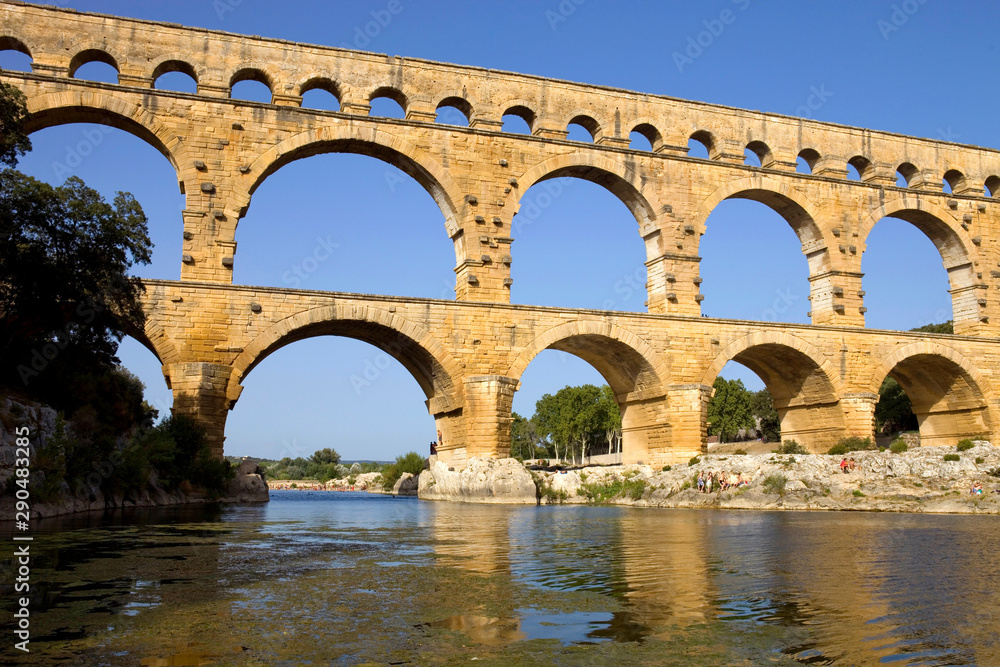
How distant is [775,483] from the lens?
19.5 meters

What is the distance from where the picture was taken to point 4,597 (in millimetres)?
5453

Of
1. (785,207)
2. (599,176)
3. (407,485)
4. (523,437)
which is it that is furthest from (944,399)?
(523,437)

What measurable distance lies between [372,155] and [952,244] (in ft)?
64.7

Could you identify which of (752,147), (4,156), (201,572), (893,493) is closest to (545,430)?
(752,147)

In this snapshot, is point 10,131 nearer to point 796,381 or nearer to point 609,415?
point 796,381

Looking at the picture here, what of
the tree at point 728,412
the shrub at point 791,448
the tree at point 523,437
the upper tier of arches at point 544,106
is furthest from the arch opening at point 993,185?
the tree at point 523,437

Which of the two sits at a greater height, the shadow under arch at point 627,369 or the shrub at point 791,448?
the shadow under arch at point 627,369

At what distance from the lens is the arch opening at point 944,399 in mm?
26516

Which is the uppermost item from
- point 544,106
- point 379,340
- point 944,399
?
point 544,106

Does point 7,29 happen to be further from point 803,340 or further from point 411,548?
point 803,340

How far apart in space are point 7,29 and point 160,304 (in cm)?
770

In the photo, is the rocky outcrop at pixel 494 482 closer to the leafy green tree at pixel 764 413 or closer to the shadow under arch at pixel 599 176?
the shadow under arch at pixel 599 176

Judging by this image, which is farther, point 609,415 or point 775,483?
point 609,415

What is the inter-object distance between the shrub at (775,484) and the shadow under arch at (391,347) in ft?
24.4
